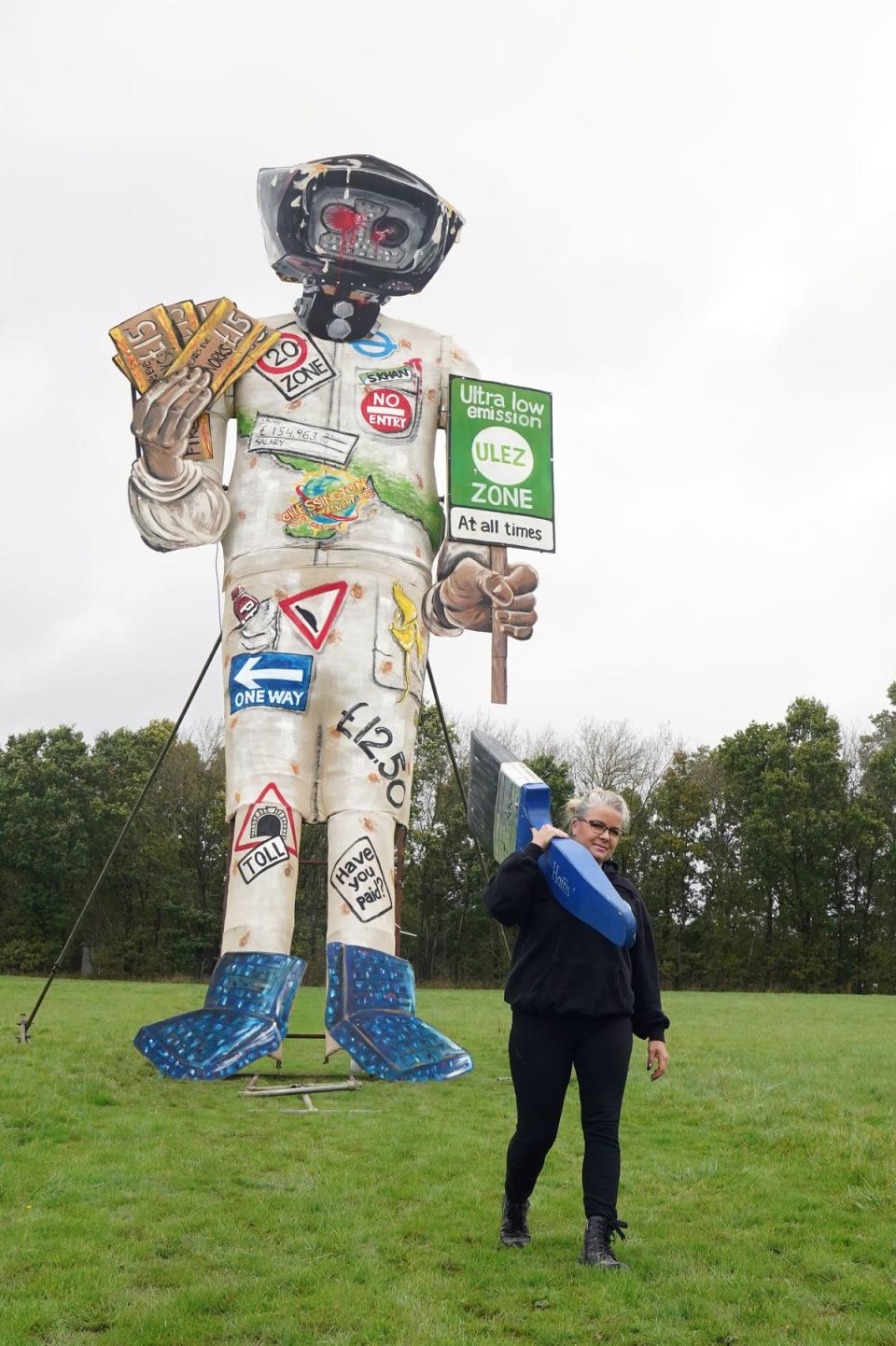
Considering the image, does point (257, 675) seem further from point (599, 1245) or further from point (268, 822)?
point (599, 1245)

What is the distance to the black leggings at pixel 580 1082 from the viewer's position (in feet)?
14.0

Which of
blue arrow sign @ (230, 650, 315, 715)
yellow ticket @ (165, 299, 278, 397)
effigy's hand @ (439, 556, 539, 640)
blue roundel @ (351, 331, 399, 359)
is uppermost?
blue roundel @ (351, 331, 399, 359)

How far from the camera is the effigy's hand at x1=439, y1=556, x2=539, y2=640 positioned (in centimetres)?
1050

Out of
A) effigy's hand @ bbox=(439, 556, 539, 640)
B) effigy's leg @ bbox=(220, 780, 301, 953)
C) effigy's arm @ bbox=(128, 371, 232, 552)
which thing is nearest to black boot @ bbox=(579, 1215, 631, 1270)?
→ effigy's leg @ bbox=(220, 780, 301, 953)

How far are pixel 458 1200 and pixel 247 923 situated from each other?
13.5 feet

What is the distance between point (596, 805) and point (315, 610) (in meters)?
5.74

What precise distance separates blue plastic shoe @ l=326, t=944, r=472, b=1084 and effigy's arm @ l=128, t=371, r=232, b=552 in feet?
12.1

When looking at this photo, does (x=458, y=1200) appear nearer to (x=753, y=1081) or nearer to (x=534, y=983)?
(x=534, y=983)

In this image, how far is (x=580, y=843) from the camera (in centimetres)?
454

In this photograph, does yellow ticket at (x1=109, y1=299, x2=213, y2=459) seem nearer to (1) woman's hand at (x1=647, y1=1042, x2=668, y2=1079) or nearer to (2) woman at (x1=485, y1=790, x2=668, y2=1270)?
(2) woman at (x1=485, y1=790, x2=668, y2=1270)

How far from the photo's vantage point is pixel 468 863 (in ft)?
113

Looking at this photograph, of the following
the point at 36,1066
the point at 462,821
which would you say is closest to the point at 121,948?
the point at 462,821

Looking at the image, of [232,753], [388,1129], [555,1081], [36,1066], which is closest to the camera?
[555,1081]

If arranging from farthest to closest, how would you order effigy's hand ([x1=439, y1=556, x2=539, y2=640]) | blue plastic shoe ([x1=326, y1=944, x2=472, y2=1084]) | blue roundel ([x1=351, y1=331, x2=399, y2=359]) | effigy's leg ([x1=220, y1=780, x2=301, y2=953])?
blue roundel ([x1=351, y1=331, x2=399, y2=359]) → effigy's hand ([x1=439, y1=556, x2=539, y2=640]) → effigy's leg ([x1=220, y1=780, x2=301, y2=953]) → blue plastic shoe ([x1=326, y1=944, x2=472, y2=1084])
